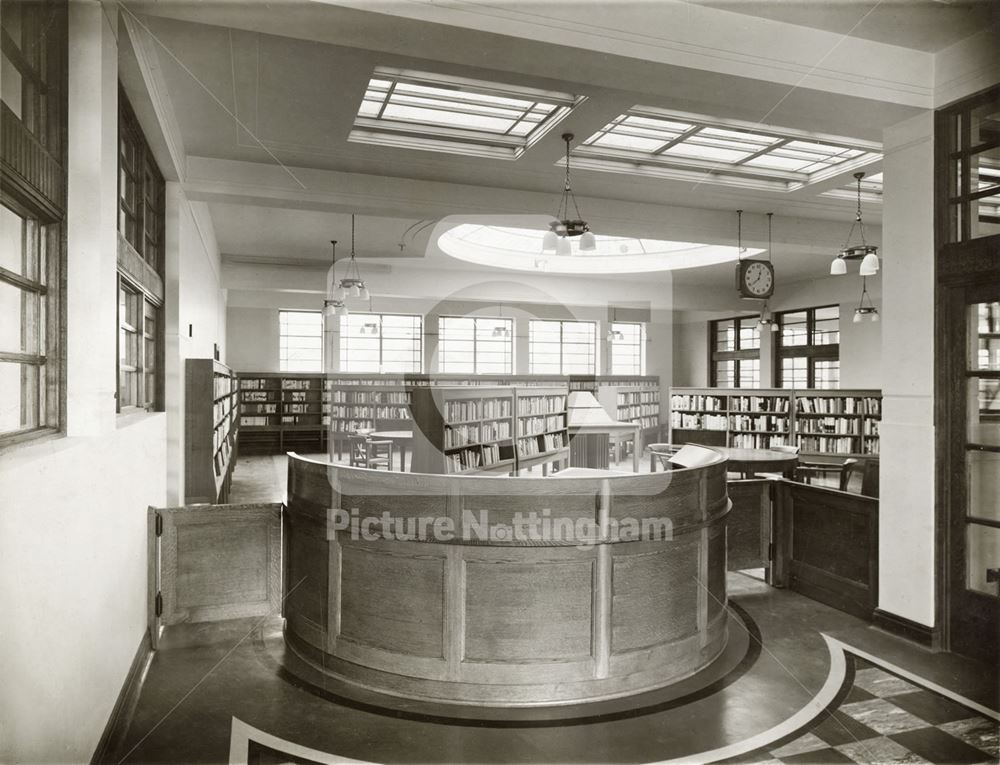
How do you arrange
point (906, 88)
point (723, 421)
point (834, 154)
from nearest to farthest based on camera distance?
point (906, 88) < point (834, 154) < point (723, 421)

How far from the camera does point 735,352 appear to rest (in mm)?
15797

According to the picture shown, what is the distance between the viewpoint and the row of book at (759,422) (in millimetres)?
12008

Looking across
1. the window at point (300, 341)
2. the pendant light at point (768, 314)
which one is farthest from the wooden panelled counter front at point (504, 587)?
the window at point (300, 341)

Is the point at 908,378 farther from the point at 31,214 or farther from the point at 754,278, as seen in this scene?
the point at 31,214

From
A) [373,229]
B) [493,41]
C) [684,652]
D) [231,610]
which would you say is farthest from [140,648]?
[373,229]

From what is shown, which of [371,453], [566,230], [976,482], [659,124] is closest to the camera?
[976,482]

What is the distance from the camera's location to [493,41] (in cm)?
322

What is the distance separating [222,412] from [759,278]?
22.9 feet

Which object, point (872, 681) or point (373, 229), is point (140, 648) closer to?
point (872, 681)

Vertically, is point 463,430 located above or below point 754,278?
below

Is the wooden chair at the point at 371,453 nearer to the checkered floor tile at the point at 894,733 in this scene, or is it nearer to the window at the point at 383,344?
the window at the point at 383,344

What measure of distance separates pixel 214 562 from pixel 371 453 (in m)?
6.39

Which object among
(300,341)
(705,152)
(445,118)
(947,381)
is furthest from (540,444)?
(300,341)

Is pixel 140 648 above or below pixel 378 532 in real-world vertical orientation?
below
